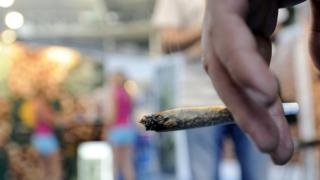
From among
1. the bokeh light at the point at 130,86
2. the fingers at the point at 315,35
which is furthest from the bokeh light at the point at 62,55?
the fingers at the point at 315,35

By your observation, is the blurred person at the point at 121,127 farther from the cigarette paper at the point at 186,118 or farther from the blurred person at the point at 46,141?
the cigarette paper at the point at 186,118

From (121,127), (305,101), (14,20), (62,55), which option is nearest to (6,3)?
(14,20)

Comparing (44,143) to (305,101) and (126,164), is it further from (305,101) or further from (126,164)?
(305,101)

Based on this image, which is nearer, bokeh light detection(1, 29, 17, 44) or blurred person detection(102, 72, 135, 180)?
blurred person detection(102, 72, 135, 180)

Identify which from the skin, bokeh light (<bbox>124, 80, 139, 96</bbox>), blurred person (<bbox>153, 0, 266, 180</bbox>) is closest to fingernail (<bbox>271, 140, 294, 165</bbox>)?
the skin

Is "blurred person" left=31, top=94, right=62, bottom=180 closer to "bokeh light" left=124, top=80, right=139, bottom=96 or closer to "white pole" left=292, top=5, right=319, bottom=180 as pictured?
"bokeh light" left=124, top=80, right=139, bottom=96

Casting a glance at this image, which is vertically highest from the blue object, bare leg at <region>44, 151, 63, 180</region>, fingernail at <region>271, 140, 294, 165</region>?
the blue object
